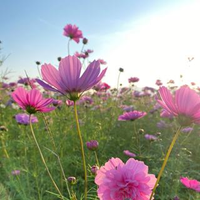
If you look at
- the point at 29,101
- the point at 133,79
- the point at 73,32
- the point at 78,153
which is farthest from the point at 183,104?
the point at 133,79

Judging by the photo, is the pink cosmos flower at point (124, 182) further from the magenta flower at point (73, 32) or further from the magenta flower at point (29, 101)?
the magenta flower at point (73, 32)

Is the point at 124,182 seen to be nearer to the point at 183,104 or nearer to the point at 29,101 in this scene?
the point at 183,104

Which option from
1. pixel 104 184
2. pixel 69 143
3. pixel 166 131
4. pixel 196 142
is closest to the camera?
pixel 104 184

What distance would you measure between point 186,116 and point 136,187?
150mm

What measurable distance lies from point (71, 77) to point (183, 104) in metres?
0.21

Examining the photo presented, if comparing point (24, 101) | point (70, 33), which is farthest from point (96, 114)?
point (24, 101)

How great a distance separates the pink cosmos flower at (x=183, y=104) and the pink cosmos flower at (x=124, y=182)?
0.37 feet

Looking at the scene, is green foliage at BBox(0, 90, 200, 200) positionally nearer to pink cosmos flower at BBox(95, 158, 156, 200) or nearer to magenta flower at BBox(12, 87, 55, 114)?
magenta flower at BBox(12, 87, 55, 114)

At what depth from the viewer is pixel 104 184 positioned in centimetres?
38

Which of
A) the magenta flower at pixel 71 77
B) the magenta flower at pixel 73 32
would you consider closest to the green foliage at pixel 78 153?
the magenta flower at pixel 73 32

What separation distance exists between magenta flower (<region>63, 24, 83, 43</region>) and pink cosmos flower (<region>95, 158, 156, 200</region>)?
6.88ft

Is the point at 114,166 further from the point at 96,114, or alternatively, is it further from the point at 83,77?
the point at 96,114

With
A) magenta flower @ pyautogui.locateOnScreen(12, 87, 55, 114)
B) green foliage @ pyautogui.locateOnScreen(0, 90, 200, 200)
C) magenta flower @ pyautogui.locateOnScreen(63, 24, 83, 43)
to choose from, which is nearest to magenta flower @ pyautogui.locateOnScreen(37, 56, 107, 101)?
magenta flower @ pyautogui.locateOnScreen(12, 87, 55, 114)

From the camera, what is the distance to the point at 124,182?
389 millimetres
